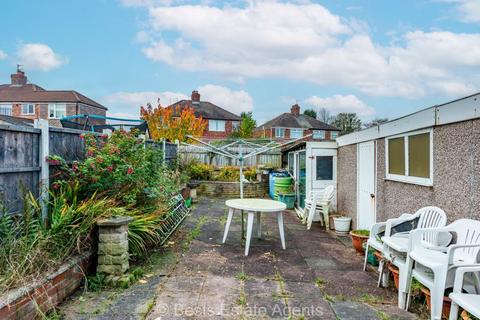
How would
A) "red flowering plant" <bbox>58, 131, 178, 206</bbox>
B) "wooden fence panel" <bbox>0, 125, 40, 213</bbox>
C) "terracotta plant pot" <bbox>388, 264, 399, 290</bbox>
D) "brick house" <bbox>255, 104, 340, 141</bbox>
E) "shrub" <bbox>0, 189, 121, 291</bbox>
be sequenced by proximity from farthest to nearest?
"brick house" <bbox>255, 104, 340, 141</bbox>, "red flowering plant" <bbox>58, 131, 178, 206</bbox>, "terracotta plant pot" <bbox>388, 264, 399, 290</bbox>, "wooden fence panel" <bbox>0, 125, 40, 213</bbox>, "shrub" <bbox>0, 189, 121, 291</bbox>

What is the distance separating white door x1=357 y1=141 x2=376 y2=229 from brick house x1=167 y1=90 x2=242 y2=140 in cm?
2621

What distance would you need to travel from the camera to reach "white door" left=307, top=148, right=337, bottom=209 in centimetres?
841

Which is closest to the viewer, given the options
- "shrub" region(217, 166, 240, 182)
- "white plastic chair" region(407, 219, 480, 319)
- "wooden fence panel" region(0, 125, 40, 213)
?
"white plastic chair" region(407, 219, 480, 319)

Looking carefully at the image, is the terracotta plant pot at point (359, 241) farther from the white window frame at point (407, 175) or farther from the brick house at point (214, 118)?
the brick house at point (214, 118)

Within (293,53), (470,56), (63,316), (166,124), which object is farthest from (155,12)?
(166,124)

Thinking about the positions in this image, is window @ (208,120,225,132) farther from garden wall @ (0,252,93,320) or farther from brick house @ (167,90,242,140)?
garden wall @ (0,252,93,320)

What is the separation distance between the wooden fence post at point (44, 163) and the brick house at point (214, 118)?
2819 cm

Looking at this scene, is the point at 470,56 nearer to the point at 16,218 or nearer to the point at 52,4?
the point at 16,218

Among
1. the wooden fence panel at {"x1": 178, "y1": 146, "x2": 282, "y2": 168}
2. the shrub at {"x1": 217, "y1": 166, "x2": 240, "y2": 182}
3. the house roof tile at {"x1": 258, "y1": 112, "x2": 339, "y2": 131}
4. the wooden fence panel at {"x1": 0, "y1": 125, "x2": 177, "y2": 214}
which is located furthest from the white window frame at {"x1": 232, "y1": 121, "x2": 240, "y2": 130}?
the wooden fence panel at {"x1": 0, "y1": 125, "x2": 177, "y2": 214}

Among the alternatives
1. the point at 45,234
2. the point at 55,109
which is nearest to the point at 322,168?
the point at 45,234

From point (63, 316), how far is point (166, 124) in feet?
61.9

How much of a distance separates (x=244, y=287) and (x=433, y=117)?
3.12m

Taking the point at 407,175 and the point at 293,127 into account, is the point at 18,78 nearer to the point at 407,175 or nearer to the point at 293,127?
the point at 293,127

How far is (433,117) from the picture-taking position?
3967 millimetres
